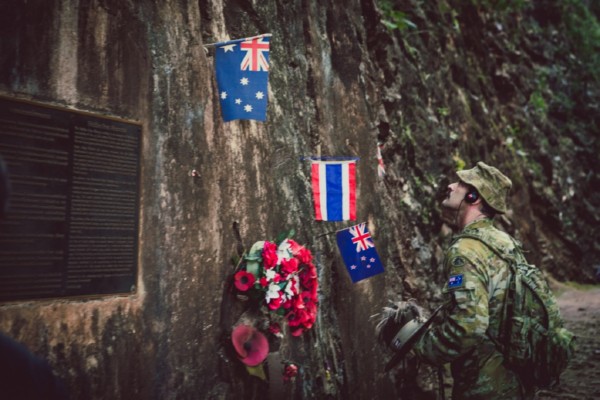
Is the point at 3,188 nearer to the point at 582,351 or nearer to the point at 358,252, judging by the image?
the point at 358,252

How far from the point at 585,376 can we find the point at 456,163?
468cm

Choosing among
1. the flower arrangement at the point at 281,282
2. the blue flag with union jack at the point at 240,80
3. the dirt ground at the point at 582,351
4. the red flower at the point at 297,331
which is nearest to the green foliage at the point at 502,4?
the dirt ground at the point at 582,351

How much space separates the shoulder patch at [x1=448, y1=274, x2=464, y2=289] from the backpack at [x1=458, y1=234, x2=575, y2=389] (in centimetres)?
34

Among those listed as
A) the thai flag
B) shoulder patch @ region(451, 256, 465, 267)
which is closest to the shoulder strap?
shoulder patch @ region(451, 256, 465, 267)

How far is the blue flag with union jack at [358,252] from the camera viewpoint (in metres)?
4.92

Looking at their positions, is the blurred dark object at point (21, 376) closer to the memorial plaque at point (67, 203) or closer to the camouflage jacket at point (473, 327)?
the memorial plaque at point (67, 203)

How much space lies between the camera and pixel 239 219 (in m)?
4.17

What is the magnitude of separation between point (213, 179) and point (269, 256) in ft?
2.67

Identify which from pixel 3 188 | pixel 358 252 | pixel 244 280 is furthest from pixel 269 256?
pixel 3 188

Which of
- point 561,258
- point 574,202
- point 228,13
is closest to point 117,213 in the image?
point 228,13

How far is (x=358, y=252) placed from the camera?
499 cm

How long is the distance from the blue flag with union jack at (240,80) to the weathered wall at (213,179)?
122mm

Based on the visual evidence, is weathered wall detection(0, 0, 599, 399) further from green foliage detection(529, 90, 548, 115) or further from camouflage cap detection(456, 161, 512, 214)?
green foliage detection(529, 90, 548, 115)

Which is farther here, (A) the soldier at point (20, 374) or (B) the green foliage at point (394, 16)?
(B) the green foliage at point (394, 16)
